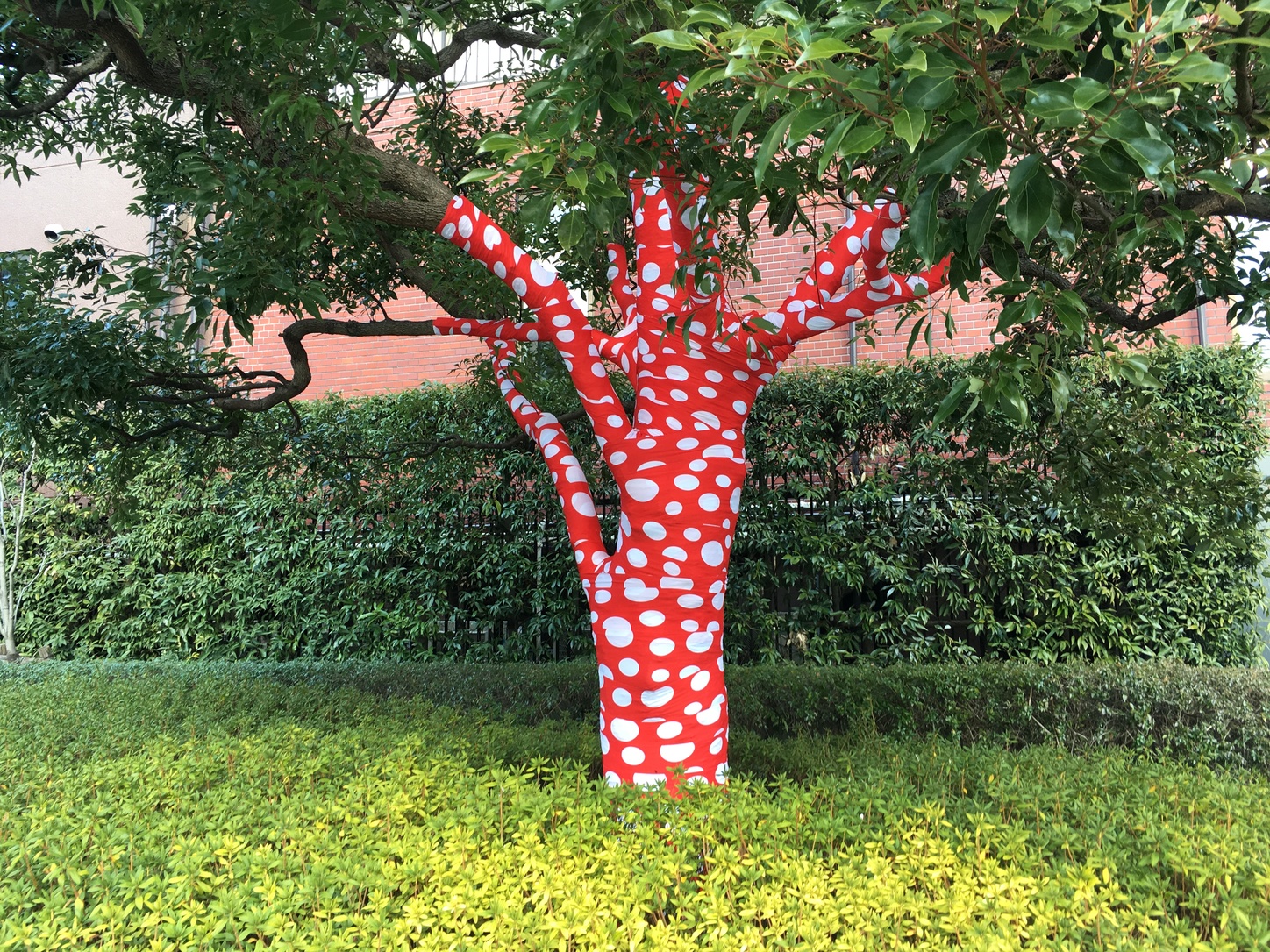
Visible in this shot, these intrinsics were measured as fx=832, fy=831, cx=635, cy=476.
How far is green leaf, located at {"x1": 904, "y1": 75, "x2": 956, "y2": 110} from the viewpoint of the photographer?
1.23 metres

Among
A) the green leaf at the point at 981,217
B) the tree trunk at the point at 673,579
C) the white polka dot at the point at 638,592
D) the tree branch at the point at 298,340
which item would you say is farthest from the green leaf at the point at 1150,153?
the tree branch at the point at 298,340

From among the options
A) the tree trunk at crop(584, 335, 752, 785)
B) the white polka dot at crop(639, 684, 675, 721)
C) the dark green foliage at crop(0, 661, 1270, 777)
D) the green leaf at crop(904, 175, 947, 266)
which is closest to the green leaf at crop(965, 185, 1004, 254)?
the green leaf at crop(904, 175, 947, 266)

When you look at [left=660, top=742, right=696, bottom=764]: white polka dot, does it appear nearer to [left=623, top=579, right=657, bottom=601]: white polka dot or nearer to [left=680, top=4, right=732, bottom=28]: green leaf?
[left=623, top=579, right=657, bottom=601]: white polka dot

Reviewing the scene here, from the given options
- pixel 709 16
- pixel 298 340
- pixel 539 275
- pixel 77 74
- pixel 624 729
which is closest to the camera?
pixel 709 16

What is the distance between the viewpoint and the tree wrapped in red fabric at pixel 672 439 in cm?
289

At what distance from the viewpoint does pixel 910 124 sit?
3.94ft

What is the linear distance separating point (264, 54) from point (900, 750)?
3.34 meters

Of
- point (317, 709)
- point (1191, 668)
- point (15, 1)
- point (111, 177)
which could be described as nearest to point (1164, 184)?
point (15, 1)

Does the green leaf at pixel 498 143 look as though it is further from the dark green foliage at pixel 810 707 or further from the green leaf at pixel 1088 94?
the dark green foliage at pixel 810 707

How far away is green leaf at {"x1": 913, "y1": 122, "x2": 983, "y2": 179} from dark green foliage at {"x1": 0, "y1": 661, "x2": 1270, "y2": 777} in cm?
285

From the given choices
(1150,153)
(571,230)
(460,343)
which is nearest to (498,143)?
(571,230)

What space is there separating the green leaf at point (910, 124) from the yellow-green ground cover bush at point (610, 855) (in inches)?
61.4

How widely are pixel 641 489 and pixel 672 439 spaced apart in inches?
8.6

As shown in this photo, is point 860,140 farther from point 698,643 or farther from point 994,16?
point 698,643
